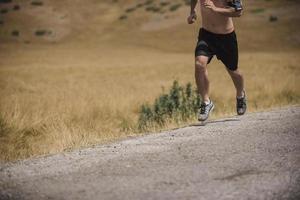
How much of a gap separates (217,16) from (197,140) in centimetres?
200

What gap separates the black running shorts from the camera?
25.5 feet

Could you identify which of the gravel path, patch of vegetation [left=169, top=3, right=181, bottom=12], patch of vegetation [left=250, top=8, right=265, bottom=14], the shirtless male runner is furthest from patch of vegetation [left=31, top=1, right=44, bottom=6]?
the gravel path

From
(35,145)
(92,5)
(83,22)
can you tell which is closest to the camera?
(35,145)

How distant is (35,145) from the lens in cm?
947

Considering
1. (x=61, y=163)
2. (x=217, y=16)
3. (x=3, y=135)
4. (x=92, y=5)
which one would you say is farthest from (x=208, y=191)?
(x=92, y=5)

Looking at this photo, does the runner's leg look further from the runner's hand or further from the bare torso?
the runner's hand

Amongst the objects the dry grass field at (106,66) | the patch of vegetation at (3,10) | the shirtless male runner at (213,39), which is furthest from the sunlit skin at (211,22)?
the patch of vegetation at (3,10)

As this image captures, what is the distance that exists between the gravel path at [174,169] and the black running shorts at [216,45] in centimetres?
126

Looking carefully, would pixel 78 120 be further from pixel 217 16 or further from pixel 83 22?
pixel 83 22

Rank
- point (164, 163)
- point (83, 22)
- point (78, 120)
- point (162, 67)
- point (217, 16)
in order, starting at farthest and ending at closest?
1. point (83, 22)
2. point (162, 67)
3. point (78, 120)
4. point (217, 16)
5. point (164, 163)

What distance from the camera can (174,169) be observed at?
5.14 meters

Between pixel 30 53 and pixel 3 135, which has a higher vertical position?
pixel 3 135

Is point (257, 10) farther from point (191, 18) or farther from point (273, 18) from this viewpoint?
point (191, 18)

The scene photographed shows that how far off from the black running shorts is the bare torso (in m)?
0.06
